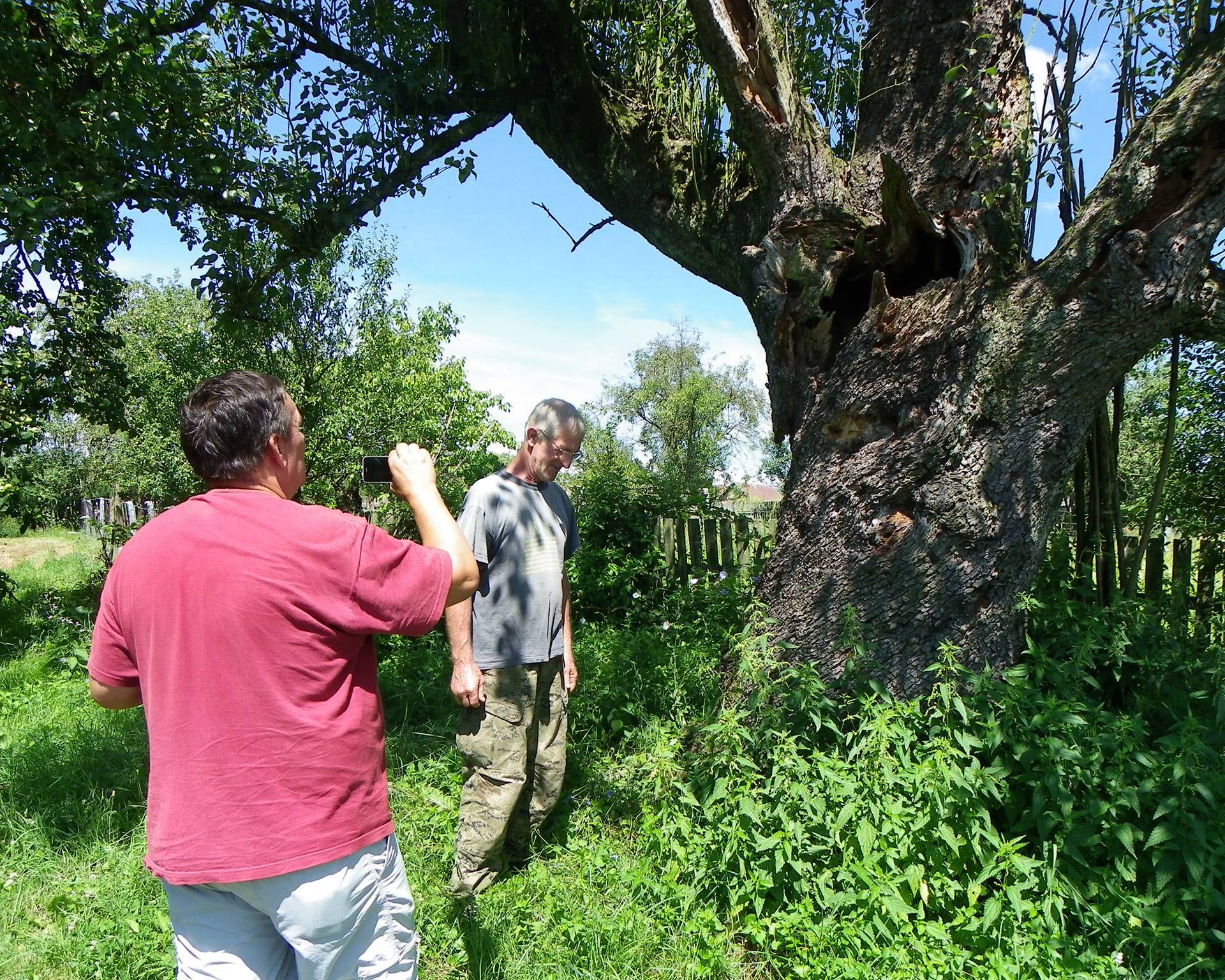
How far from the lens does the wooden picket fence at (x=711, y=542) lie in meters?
6.78

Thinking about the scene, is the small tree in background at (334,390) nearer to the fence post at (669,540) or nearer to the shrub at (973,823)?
the fence post at (669,540)

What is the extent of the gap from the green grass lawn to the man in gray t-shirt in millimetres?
283

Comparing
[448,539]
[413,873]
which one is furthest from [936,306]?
[413,873]

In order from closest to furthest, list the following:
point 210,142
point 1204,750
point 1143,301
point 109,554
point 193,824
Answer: point 193,824 < point 1204,750 < point 1143,301 < point 210,142 < point 109,554

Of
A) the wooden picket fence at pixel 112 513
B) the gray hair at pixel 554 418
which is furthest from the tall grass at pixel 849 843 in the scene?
the wooden picket fence at pixel 112 513

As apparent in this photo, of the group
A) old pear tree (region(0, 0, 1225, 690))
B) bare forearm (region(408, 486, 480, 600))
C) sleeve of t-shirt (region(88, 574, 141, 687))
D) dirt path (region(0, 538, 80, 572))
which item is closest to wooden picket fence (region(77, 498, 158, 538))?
dirt path (region(0, 538, 80, 572))

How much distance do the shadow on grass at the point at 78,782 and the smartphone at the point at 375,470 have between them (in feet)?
9.67

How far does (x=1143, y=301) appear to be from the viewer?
3.08 meters

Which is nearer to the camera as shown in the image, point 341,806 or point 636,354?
point 341,806

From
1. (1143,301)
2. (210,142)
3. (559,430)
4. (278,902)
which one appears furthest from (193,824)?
(210,142)

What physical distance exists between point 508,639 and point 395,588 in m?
1.64

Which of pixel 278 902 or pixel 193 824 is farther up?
pixel 193 824

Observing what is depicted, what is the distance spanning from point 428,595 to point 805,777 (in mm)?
1969

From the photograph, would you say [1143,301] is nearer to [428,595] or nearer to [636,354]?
[428,595]
